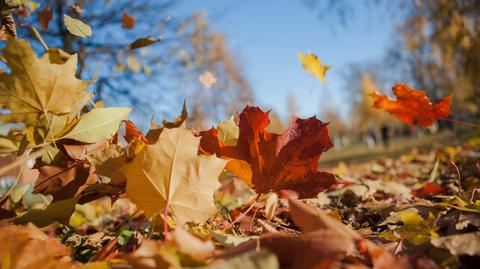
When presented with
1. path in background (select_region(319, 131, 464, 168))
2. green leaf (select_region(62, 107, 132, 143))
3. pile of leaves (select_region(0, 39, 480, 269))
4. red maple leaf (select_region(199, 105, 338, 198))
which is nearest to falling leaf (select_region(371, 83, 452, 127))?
pile of leaves (select_region(0, 39, 480, 269))

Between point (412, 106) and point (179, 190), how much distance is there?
2.51ft

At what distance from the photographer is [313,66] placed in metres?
1.01

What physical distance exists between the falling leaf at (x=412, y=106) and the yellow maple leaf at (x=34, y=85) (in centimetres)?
78

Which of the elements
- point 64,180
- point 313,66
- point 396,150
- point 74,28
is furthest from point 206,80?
point 396,150

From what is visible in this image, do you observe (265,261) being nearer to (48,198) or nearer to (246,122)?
(246,122)

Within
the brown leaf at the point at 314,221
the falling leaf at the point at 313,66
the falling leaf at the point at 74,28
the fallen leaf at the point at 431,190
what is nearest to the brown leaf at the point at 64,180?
the falling leaf at the point at 74,28

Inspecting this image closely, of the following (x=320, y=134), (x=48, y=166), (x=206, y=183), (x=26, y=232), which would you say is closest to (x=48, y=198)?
(x=48, y=166)

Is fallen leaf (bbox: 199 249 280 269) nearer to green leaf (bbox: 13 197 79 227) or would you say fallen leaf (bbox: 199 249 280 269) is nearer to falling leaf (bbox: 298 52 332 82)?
green leaf (bbox: 13 197 79 227)

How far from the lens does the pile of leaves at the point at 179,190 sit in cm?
40

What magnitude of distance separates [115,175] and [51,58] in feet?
0.68

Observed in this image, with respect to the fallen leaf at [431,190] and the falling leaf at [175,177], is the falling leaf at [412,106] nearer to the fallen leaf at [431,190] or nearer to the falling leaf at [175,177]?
the fallen leaf at [431,190]

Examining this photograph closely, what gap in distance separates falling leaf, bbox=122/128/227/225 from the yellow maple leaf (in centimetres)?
16

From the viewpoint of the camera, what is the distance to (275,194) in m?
0.62

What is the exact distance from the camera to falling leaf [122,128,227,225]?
50 cm
